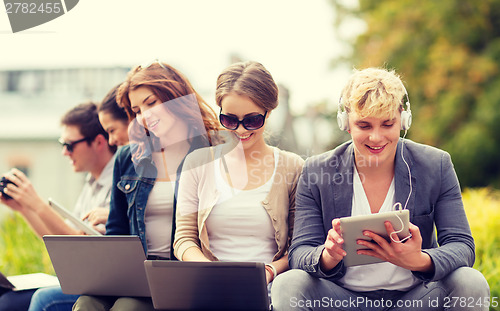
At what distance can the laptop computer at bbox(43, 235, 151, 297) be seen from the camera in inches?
103

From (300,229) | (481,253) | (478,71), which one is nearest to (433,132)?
(478,71)

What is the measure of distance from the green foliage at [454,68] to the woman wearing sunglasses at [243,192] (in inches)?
302

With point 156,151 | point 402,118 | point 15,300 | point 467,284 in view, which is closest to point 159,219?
point 156,151

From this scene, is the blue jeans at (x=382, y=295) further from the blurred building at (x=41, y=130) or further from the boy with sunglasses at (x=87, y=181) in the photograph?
the blurred building at (x=41, y=130)

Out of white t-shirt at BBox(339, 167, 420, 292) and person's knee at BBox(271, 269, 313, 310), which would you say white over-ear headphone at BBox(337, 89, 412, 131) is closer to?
white t-shirt at BBox(339, 167, 420, 292)

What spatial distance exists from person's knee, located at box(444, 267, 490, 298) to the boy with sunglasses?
2.17 metres

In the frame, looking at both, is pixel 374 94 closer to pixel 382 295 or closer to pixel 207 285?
pixel 382 295

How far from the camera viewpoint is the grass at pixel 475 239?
4211mm

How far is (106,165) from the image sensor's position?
4148 millimetres

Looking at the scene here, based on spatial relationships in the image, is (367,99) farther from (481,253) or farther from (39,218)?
(481,253)

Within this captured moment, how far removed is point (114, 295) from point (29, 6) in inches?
90.9

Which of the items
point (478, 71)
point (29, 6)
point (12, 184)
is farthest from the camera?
point (478, 71)

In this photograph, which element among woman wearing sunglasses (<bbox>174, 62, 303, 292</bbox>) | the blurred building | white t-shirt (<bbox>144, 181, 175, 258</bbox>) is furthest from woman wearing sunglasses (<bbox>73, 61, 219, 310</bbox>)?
the blurred building

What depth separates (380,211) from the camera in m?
2.64
